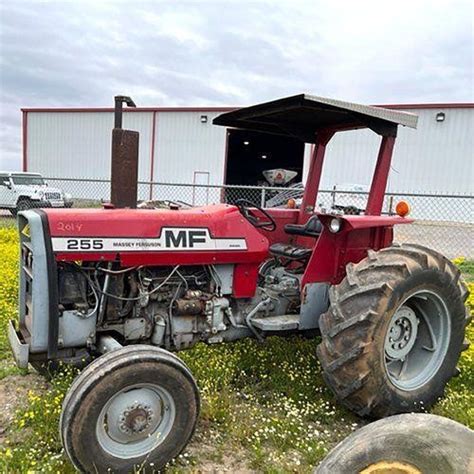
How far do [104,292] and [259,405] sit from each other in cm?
135

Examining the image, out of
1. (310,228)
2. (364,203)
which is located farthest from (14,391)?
(364,203)

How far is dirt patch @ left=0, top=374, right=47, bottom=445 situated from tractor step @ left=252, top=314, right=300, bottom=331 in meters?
1.64

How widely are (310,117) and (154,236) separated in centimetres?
167

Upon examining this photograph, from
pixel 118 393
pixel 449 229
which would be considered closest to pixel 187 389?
pixel 118 393

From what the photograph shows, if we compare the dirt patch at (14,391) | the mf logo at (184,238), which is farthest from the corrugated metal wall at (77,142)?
the mf logo at (184,238)

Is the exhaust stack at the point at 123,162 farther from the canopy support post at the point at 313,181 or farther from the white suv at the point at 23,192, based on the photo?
the white suv at the point at 23,192

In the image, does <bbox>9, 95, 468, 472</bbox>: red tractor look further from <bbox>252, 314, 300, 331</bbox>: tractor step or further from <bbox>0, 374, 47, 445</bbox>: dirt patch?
<bbox>0, 374, 47, 445</bbox>: dirt patch


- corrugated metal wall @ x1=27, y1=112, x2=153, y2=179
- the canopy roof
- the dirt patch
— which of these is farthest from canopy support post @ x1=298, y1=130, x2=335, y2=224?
corrugated metal wall @ x1=27, y1=112, x2=153, y2=179

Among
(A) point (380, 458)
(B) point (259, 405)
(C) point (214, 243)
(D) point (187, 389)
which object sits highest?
(C) point (214, 243)

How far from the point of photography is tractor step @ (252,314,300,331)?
351cm

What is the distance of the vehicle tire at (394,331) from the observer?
308cm

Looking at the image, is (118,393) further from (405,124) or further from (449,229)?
(449,229)

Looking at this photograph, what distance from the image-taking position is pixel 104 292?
313cm

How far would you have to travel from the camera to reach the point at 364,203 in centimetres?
1066
